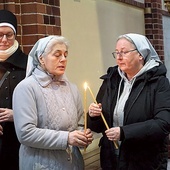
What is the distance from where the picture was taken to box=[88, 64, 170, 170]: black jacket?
9.98 ft

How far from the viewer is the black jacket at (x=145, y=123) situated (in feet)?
9.98

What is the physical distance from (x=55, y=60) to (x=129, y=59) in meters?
0.57

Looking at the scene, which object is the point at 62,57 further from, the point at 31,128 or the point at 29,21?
the point at 29,21

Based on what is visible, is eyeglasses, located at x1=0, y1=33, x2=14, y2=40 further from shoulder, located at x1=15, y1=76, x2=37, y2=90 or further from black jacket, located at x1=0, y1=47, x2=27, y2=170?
shoulder, located at x1=15, y1=76, x2=37, y2=90

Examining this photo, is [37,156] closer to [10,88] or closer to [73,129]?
[73,129]

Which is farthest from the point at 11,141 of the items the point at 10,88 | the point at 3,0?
the point at 3,0

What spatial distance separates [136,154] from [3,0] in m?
2.00

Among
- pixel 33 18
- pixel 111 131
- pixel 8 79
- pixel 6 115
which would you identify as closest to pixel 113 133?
pixel 111 131

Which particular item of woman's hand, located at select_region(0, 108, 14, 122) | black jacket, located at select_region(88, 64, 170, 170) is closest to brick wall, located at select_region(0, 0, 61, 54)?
woman's hand, located at select_region(0, 108, 14, 122)

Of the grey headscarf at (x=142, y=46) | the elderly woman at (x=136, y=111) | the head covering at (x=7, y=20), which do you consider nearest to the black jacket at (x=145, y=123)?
the elderly woman at (x=136, y=111)

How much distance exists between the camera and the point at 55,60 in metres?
2.91

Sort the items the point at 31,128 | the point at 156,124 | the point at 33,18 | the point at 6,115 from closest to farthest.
→ 1. the point at 31,128
2. the point at 156,124
3. the point at 6,115
4. the point at 33,18

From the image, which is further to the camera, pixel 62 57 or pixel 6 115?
pixel 6 115

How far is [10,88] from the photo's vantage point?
3.29 meters
